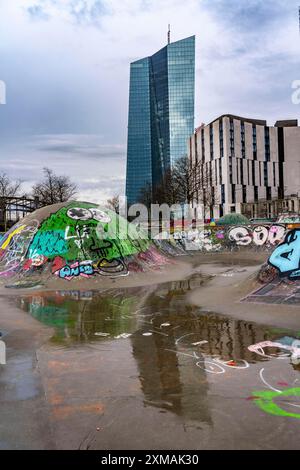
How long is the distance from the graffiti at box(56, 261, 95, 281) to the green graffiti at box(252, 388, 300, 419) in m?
15.7

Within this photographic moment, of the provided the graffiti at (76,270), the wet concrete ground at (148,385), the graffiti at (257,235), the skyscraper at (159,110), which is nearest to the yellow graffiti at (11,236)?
the graffiti at (76,270)

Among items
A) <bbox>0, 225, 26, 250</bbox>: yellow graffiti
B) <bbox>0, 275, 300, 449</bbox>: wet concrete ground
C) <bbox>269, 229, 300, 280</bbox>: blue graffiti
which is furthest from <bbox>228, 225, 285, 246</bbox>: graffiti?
<bbox>0, 275, 300, 449</bbox>: wet concrete ground

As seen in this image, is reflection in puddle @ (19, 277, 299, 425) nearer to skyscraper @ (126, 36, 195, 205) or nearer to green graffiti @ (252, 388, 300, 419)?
green graffiti @ (252, 388, 300, 419)

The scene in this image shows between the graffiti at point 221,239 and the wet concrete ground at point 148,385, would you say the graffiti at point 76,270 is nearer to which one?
the wet concrete ground at point 148,385

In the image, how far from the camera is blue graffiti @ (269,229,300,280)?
1557cm

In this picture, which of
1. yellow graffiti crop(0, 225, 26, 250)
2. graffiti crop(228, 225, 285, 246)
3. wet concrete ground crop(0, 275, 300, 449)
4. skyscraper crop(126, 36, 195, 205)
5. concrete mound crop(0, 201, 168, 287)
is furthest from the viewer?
skyscraper crop(126, 36, 195, 205)

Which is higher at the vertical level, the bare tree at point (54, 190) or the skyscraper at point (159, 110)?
the skyscraper at point (159, 110)

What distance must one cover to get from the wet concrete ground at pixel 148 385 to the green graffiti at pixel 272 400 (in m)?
0.02

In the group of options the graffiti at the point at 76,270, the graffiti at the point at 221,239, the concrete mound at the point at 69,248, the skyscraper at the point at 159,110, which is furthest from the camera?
the skyscraper at the point at 159,110

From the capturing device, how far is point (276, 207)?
11019 centimetres

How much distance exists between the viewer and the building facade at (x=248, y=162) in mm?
118500

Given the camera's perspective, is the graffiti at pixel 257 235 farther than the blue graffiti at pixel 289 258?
Yes
